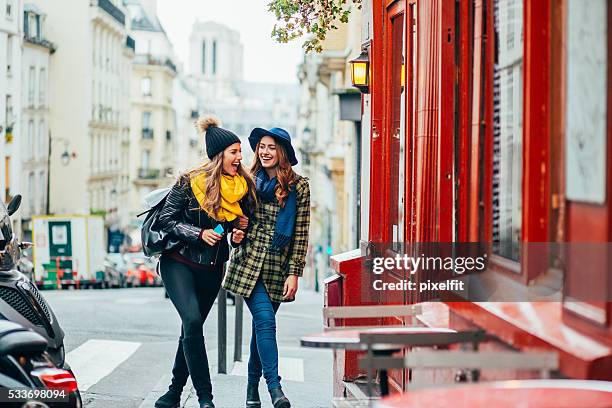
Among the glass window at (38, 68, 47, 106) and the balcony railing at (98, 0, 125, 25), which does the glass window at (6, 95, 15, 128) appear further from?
the balcony railing at (98, 0, 125, 25)

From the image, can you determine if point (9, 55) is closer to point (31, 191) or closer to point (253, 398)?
point (31, 191)

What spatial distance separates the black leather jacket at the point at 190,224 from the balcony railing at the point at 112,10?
66038mm

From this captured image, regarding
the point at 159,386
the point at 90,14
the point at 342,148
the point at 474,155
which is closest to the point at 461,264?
the point at 474,155

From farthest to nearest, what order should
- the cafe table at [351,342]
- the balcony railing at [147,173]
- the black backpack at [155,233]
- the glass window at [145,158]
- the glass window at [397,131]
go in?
the glass window at [145,158] → the balcony railing at [147,173] → the glass window at [397,131] → the black backpack at [155,233] → the cafe table at [351,342]

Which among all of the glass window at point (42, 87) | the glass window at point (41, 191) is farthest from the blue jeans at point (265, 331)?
the glass window at point (42, 87)

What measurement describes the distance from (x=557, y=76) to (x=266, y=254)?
325 centimetres

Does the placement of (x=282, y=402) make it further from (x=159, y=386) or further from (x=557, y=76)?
(x=557, y=76)

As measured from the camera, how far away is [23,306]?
6.88 meters

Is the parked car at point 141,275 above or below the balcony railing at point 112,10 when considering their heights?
below

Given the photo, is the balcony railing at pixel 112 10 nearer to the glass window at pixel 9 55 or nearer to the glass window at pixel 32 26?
the glass window at pixel 32 26

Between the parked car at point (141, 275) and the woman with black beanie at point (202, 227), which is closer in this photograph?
the woman with black beanie at point (202, 227)

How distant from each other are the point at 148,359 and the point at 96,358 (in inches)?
24.4

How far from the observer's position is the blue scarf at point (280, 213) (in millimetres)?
7684

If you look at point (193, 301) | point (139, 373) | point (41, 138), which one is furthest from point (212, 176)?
point (41, 138)
